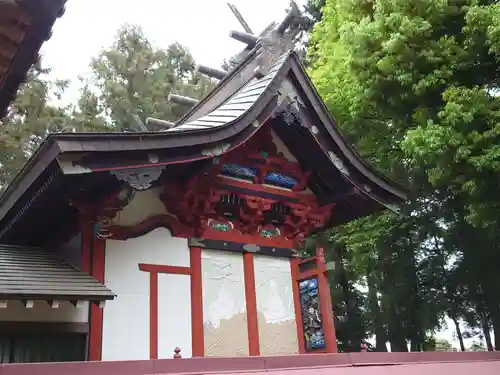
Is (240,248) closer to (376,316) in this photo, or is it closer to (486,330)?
(376,316)

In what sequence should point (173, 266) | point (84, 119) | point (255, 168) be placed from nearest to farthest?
point (173, 266), point (255, 168), point (84, 119)

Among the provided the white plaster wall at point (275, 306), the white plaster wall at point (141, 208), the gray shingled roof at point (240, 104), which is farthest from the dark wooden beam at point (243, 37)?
the white plaster wall at point (275, 306)

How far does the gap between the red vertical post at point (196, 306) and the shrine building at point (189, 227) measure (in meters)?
0.02

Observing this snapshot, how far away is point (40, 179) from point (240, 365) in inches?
112

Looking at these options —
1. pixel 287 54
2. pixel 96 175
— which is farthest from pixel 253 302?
pixel 287 54

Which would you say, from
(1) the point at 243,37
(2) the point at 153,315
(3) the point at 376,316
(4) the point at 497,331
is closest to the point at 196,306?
(2) the point at 153,315

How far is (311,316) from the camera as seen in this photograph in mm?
6992

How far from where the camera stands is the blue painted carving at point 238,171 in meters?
6.88

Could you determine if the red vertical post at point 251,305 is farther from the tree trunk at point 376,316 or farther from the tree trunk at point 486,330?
the tree trunk at point 486,330

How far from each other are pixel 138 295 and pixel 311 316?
2.51 meters

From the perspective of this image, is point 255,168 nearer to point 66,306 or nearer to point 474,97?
point 66,306

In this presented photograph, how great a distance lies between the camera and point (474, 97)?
858 centimetres

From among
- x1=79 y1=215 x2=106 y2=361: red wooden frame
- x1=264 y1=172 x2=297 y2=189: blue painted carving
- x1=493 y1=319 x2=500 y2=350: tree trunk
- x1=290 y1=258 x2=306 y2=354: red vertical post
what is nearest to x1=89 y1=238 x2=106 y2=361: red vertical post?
x1=79 y1=215 x2=106 y2=361: red wooden frame

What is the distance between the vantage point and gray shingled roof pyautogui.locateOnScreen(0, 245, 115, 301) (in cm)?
471
